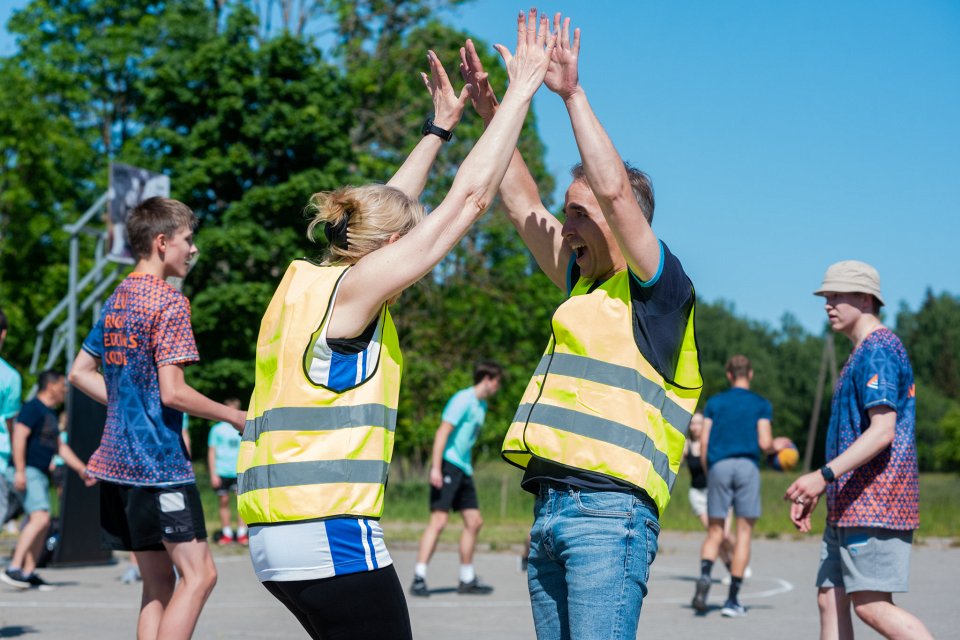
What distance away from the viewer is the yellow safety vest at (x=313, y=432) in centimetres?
314

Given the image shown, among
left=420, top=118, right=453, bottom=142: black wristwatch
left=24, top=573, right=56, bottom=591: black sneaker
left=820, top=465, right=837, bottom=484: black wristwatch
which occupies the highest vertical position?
left=420, top=118, right=453, bottom=142: black wristwatch

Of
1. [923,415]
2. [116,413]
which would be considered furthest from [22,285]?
[923,415]

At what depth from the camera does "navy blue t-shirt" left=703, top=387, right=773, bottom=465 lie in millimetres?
10305

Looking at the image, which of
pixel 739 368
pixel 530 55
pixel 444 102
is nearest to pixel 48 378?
pixel 739 368

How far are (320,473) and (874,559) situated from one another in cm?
293

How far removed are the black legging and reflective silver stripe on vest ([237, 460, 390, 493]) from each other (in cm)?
27

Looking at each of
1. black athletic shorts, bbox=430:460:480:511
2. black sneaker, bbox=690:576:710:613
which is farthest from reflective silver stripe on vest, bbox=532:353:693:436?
black athletic shorts, bbox=430:460:480:511

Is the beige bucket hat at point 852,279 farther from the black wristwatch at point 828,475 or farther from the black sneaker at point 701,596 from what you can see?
the black sneaker at point 701,596

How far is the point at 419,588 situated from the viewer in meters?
10.5

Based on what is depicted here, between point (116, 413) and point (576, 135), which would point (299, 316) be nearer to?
point (576, 135)

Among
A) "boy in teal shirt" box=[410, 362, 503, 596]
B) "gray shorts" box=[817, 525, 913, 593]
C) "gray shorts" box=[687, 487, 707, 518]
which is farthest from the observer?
"gray shorts" box=[687, 487, 707, 518]

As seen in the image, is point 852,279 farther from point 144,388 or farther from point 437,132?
point 144,388

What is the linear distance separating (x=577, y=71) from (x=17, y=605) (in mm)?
8373

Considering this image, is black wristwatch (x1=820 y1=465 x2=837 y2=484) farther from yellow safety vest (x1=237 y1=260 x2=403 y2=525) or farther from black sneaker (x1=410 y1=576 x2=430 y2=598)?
black sneaker (x1=410 y1=576 x2=430 y2=598)
